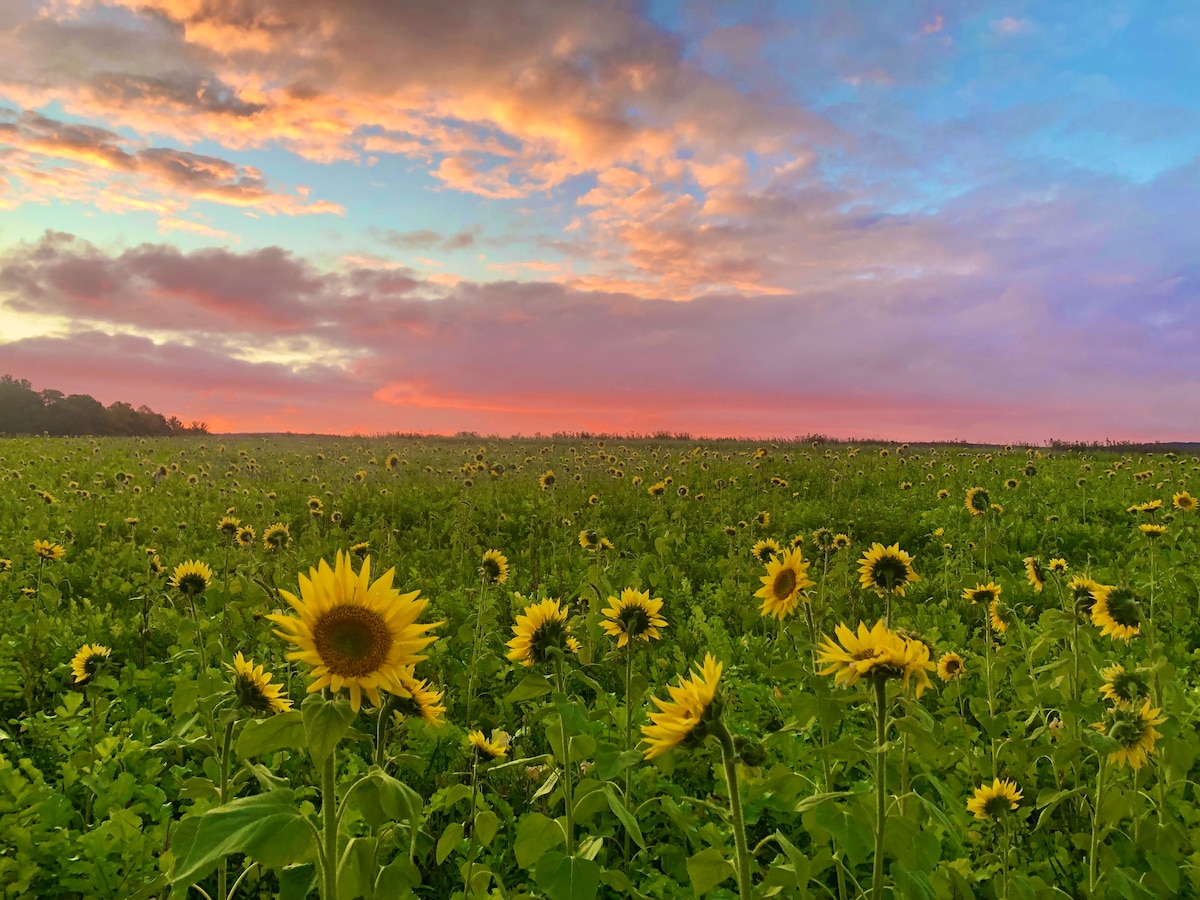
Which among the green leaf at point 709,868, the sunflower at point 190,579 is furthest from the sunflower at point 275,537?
the green leaf at point 709,868

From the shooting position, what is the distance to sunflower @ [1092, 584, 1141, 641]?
3.44 meters

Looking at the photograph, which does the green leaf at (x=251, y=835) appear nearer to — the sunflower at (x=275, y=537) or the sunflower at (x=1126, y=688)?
the sunflower at (x=1126, y=688)

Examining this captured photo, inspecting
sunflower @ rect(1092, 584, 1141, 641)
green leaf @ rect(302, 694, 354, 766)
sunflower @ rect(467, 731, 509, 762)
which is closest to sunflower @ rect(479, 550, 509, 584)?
sunflower @ rect(467, 731, 509, 762)

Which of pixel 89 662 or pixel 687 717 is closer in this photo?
pixel 687 717

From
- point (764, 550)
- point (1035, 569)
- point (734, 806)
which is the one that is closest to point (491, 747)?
point (734, 806)

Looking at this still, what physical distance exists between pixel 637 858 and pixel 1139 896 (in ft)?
5.41

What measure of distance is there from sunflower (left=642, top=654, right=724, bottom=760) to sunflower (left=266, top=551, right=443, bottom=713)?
59 cm

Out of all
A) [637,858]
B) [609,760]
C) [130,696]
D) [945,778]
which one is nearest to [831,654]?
[609,760]

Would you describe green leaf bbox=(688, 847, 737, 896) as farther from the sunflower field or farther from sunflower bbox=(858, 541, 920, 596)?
sunflower bbox=(858, 541, 920, 596)

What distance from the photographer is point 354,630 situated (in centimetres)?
177

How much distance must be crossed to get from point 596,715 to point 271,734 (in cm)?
139

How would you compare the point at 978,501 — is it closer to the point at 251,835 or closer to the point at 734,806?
the point at 734,806

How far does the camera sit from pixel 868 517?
10.4 meters

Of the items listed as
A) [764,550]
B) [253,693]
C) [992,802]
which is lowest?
[992,802]
